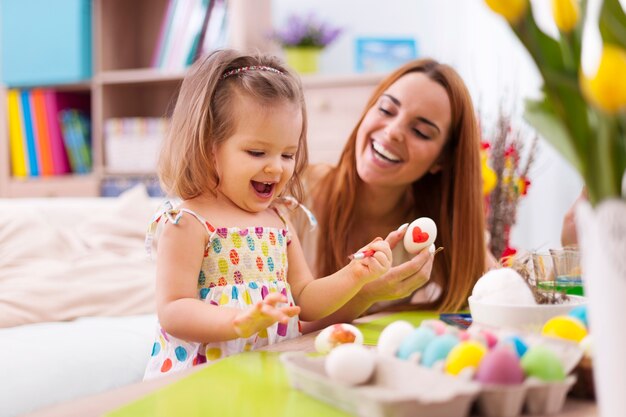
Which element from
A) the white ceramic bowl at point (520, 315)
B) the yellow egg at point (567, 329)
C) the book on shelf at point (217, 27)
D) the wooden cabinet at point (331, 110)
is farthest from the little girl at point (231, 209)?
the book on shelf at point (217, 27)

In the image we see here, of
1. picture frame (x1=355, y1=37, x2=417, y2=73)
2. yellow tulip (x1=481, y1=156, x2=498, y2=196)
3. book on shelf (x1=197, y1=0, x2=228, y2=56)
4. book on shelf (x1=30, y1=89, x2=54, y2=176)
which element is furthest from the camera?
book on shelf (x1=30, y1=89, x2=54, y2=176)

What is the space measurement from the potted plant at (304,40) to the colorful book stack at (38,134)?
114cm

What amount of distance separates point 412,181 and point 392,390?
1.17 metres

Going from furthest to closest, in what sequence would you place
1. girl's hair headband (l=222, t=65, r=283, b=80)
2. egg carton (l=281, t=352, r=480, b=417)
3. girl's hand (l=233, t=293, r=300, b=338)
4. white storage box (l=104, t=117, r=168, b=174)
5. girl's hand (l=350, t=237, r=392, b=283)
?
white storage box (l=104, t=117, r=168, b=174) < girl's hair headband (l=222, t=65, r=283, b=80) < girl's hand (l=350, t=237, r=392, b=283) < girl's hand (l=233, t=293, r=300, b=338) < egg carton (l=281, t=352, r=480, b=417)

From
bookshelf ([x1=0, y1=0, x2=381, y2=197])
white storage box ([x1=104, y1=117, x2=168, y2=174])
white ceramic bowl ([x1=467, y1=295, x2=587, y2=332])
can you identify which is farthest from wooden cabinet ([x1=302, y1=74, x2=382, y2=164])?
white ceramic bowl ([x1=467, y1=295, x2=587, y2=332])

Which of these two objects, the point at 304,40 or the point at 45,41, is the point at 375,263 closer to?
the point at 304,40

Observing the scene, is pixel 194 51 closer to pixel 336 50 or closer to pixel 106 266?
pixel 336 50

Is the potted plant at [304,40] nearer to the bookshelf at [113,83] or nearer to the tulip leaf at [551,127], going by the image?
the bookshelf at [113,83]

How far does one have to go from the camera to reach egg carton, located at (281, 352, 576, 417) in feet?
1.99

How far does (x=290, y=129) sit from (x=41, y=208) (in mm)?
1265

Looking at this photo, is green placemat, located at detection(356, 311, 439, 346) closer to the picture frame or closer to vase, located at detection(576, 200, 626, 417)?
vase, located at detection(576, 200, 626, 417)

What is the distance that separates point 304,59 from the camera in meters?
3.05

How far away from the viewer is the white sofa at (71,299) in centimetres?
144

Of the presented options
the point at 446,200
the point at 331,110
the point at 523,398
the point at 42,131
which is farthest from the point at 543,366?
the point at 42,131
